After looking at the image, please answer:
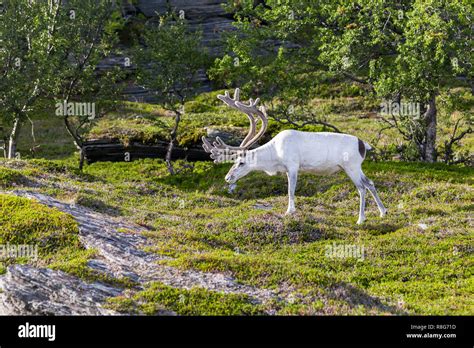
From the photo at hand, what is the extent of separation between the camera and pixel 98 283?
1523 centimetres

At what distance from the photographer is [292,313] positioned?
14.5 metres

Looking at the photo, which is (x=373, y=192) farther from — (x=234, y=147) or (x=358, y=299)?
(x=358, y=299)

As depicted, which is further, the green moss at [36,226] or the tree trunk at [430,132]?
the tree trunk at [430,132]

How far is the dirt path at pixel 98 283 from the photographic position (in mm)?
13789

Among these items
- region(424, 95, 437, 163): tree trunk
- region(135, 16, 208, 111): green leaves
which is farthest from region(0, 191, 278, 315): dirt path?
region(135, 16, 208, 111): green leaves

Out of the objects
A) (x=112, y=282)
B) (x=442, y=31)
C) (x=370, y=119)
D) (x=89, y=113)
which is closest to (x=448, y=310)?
(x=112, y=282)

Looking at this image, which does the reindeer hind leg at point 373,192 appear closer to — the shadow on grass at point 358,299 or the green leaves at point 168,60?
the shadow on grass at point 358,299

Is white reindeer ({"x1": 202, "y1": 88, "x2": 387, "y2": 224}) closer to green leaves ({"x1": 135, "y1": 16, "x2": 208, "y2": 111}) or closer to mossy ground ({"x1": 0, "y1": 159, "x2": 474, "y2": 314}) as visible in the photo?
mossy ground ({"x1": 0, "y1": 159, "x2": 474, "y2": 314})

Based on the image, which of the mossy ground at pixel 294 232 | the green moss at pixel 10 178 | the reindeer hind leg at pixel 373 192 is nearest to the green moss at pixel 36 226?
the mossy ground at pixel 294 232

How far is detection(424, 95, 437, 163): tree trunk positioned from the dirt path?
57.9 feet

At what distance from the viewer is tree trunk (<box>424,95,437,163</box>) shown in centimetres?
3275

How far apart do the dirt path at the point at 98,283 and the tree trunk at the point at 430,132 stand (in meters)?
17.7

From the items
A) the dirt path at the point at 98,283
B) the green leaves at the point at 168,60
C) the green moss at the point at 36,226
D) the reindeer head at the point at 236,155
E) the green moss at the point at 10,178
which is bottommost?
the dirt path at the point at 98,283

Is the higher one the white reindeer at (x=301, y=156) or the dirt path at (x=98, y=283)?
the white reindeer at (x=301, y=156)
